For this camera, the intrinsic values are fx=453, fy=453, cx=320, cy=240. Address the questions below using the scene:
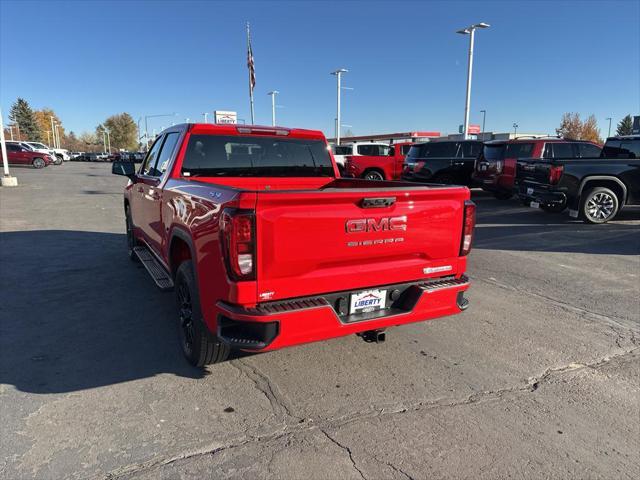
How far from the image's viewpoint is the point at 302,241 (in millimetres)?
2816

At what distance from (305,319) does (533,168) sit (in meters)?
9.59

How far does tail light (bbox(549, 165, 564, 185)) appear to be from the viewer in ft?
32.8

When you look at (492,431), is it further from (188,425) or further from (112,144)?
(112,144)

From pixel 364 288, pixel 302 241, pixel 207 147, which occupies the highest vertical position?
pixel 207 147

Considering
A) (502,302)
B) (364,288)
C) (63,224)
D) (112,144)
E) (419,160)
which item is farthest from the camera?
(112,144)

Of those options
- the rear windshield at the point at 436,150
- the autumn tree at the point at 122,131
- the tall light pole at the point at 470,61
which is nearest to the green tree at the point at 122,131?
the autumn tree at the point at 122,131

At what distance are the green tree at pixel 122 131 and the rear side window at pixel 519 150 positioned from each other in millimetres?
117061

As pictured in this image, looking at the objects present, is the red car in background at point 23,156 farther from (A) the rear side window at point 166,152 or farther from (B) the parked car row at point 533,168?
(A) the rear side window at point 166,152

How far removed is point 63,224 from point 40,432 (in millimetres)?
8693

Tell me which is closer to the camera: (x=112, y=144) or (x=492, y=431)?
(x=492, y=431)

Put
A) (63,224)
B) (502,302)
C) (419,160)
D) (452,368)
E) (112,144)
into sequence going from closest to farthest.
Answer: (452,368)
(502,302)
(63,224)
(419,160)
(112,144)

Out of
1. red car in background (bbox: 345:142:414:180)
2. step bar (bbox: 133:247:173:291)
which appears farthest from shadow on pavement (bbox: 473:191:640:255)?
red car in background (bbox: 345:142:414:180)

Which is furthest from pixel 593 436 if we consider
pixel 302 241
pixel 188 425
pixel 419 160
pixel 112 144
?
pixel 112 144

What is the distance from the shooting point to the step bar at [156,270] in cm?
416
